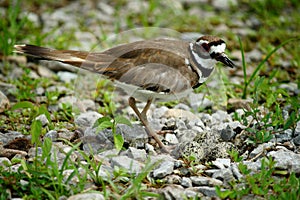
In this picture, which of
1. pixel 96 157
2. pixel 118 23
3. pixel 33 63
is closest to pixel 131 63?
pixel 96 157

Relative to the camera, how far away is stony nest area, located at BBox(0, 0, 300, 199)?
3.71m

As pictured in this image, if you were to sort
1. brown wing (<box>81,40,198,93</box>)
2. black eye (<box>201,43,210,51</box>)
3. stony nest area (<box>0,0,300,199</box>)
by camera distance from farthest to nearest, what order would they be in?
black eye (<box>201,43,210,51</box>), brown wing (<box>81,40,198,93</box>), stony nest area (<box>0,0,300,199</box>)

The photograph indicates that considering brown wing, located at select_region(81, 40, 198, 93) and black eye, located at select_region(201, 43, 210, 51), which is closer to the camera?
brown wing, located at select_region(81, 40, 198, 93)

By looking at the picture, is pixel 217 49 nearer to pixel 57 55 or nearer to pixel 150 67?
pixel 150 67

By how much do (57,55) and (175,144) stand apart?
128 centimetres

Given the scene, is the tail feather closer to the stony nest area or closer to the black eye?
the stony nest area

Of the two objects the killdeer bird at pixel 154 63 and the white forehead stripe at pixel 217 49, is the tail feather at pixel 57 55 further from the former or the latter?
the white forehead stripe at pixel 217 49

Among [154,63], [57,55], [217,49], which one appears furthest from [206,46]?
[57,55]

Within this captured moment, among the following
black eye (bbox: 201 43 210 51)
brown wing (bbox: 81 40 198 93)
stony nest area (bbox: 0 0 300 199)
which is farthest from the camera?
black eye (bbox: 201 43 210 51)

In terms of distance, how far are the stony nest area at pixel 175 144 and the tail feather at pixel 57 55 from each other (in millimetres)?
615

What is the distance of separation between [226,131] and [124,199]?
1336 millimetres

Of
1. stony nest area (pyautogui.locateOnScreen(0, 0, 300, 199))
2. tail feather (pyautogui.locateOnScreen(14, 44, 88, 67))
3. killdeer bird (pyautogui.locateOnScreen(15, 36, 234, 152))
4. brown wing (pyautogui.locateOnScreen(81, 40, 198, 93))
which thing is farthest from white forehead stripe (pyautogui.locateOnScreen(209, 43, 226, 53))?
tail feather (pyautogui.locateOnScreen(14, 44, 88, 67))

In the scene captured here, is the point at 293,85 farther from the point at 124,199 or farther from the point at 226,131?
the point at 124,199

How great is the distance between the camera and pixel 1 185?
3434 millimetres
